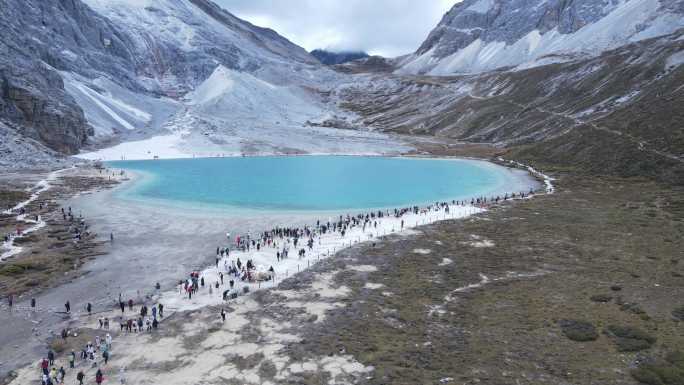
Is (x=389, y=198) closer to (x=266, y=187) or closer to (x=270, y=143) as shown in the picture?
(x=266, y=187)

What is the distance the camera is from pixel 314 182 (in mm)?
91938

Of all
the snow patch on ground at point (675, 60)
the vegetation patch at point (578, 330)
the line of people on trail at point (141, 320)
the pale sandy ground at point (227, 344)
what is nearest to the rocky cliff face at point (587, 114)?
the snow patch on ground at point (675, 60)

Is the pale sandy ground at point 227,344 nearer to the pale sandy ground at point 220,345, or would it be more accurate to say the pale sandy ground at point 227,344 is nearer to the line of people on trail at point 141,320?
the pale sandy ground at point 220,345

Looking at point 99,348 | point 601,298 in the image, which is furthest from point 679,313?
point 99,348

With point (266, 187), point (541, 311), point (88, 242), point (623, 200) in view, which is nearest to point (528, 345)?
point (541, 311)

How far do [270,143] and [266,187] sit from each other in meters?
71.2

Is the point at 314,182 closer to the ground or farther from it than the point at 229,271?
farther from it

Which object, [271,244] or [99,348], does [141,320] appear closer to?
[99,348]

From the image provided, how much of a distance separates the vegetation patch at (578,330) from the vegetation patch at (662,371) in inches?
125

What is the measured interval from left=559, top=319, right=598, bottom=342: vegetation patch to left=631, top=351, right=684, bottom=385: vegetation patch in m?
3.19

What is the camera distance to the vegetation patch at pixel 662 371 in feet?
72.3

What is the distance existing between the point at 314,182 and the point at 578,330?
223 ft

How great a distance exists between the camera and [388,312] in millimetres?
30672

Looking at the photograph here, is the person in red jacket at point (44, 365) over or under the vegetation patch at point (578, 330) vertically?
under
